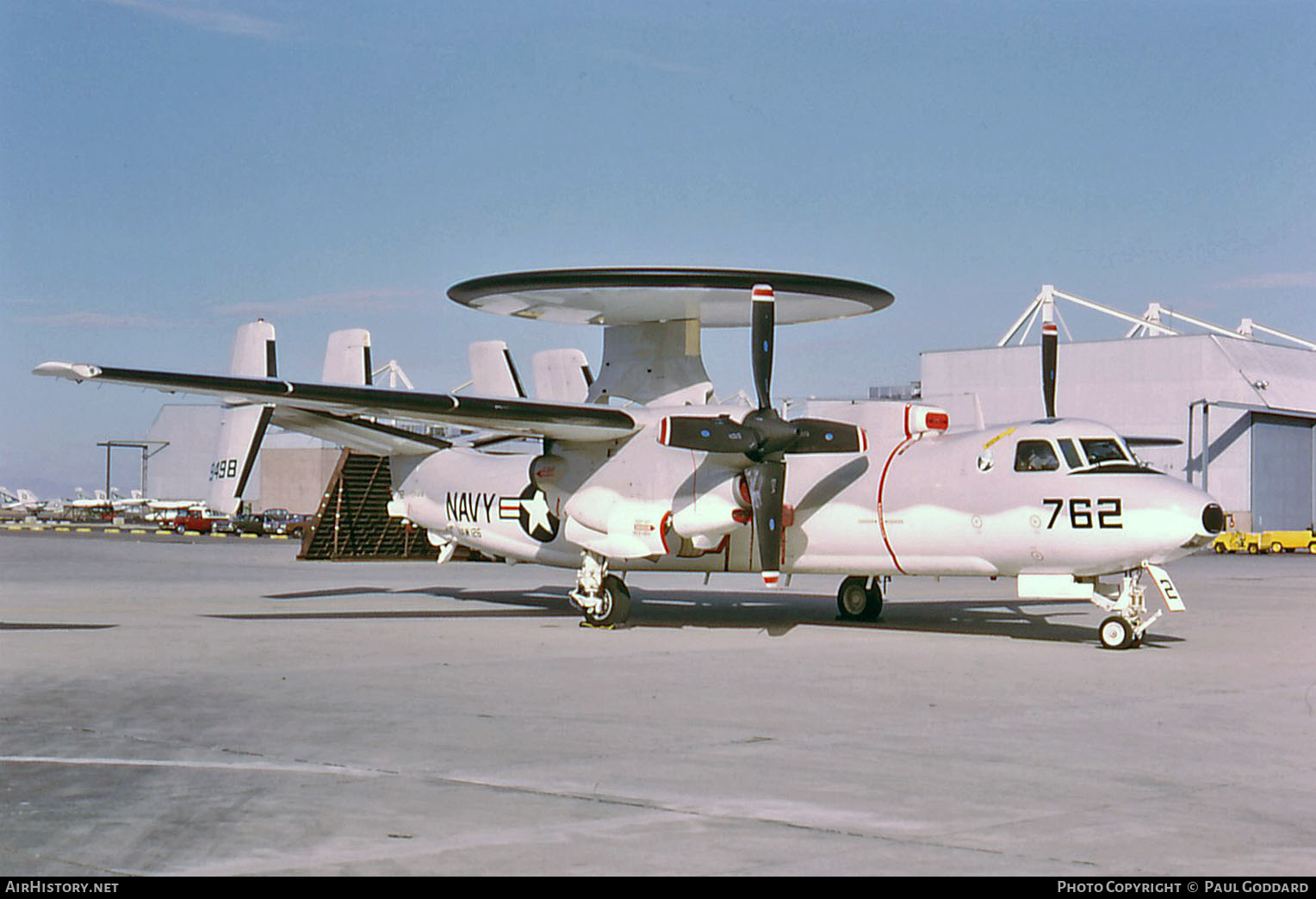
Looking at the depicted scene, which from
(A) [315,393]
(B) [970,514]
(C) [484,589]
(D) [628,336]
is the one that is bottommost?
(C) [484,589]

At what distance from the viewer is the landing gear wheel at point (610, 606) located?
78.5 feet

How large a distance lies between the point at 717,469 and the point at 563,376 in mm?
7617

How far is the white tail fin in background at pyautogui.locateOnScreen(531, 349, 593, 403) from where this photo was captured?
29.3m

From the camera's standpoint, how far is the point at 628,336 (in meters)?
28.0

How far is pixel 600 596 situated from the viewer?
78.6 feet

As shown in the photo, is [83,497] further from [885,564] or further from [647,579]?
[885,564]

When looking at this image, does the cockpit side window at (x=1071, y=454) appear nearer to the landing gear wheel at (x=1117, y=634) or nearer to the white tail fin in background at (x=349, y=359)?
the landing gear wheel at (x=1117, y=634)

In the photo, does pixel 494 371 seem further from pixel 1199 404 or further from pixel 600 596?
pixel 1199 404

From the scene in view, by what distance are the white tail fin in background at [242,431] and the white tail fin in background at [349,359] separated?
2786mm

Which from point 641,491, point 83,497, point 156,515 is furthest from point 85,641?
point 83,497

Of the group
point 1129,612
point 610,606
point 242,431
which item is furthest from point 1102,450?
point 242,431

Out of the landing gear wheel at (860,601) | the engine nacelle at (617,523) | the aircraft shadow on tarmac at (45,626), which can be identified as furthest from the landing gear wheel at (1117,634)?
the aircraft shadow on tarmac at (45,626)

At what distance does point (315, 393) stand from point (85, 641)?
496 cm

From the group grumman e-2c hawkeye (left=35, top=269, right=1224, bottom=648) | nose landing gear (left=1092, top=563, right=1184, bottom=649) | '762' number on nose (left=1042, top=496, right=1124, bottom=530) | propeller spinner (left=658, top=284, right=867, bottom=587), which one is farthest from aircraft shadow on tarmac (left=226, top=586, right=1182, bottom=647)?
'762' number on nose (left=1042, top=496, right=1124, bottom=530)
